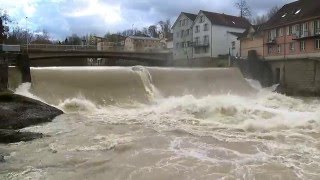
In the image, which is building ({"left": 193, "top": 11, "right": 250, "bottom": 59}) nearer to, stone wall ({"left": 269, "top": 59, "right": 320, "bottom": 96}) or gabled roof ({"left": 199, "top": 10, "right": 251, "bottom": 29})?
gabled roof ({"left": 199, "top": 10, "right": 251, "bottom": 29})

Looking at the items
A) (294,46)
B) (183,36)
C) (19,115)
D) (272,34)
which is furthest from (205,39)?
(19,115)

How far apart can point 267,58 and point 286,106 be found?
1426 cm

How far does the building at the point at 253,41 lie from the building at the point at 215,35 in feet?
19.3

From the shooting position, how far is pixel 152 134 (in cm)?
1425

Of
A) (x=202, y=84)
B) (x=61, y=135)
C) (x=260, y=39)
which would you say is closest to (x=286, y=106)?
(x=202, y=84)

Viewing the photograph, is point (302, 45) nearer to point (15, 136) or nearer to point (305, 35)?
point (305, 35)

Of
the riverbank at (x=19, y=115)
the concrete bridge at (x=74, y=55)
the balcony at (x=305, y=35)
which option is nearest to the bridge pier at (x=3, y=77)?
the riverbank at (x=19, y=115)

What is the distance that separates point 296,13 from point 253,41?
6.67 metres

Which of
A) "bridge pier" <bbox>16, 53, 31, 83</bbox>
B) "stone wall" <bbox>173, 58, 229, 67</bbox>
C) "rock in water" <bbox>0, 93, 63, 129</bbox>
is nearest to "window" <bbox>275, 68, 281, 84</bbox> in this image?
"stone wall" <bbox>173, 58, 229, 67</bbox>

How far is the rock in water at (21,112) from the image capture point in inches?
609

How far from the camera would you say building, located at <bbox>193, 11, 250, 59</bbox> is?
53750 millimetres

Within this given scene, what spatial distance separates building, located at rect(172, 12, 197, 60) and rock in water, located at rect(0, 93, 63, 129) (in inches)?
1647

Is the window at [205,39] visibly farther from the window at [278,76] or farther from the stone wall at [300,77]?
the stone wall at [300,77]

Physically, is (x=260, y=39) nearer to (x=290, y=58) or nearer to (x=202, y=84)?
(x=290, y=58)
